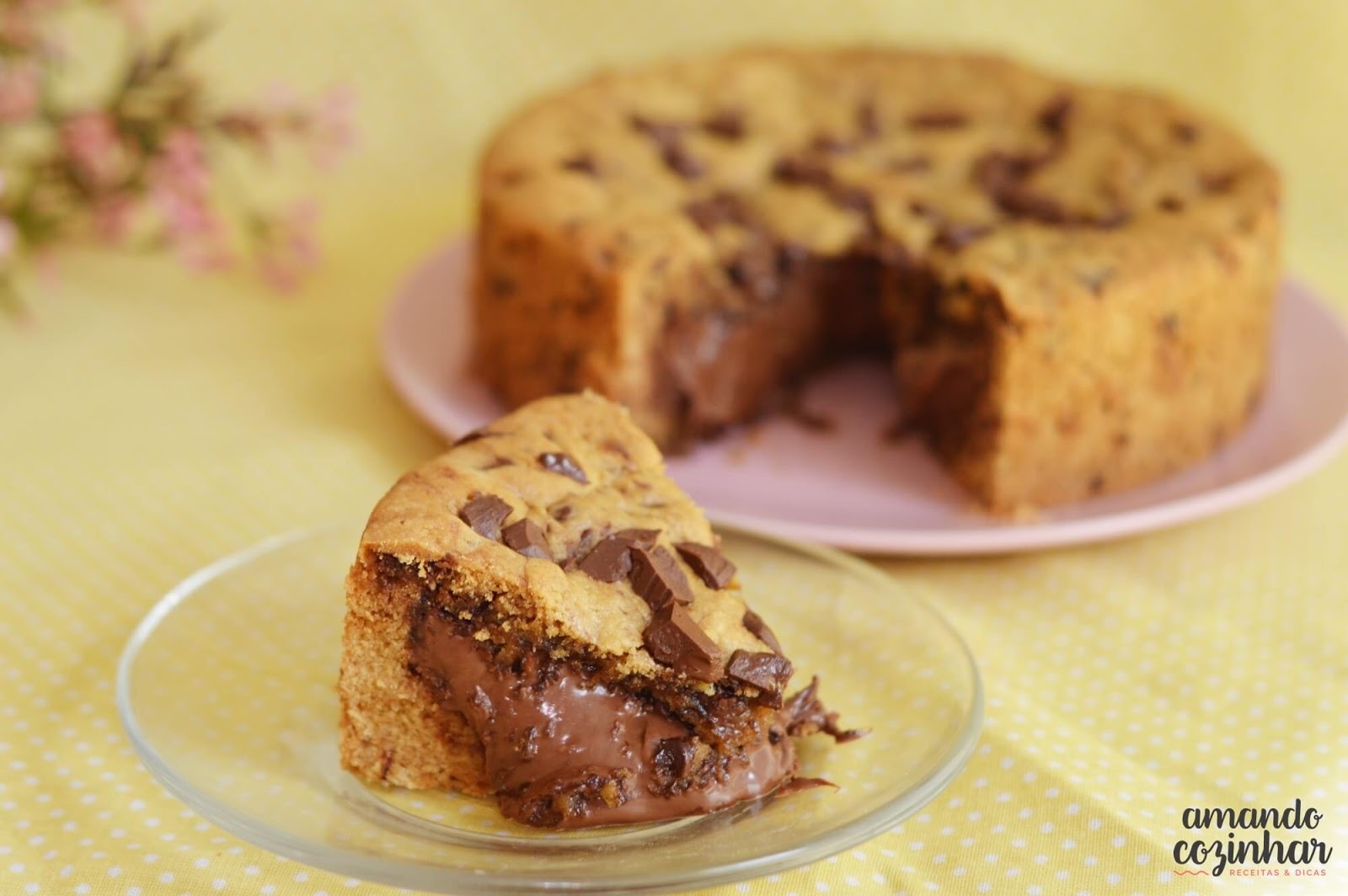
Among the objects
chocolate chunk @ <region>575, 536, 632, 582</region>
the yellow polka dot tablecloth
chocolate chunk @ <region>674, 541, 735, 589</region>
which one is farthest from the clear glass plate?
chocolate chunk @ <region>575, 536, 632, 582</region>

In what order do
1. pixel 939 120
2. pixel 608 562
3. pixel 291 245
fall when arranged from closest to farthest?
pixel 608 562, pixel 939 120, pixel 291 245

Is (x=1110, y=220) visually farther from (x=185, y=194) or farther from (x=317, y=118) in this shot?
(x=185, y=194)

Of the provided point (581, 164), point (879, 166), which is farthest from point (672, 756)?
point (879, 166)

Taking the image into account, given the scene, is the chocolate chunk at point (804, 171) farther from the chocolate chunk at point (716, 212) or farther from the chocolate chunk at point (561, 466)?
the chocolate chunk at point (561, 466)

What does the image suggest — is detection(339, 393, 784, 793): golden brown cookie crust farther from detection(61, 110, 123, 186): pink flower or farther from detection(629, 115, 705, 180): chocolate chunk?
detection(61, 110, 123, 186): pink flower

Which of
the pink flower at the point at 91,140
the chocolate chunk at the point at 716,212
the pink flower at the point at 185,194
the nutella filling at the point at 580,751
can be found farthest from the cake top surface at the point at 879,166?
the nutella filling at the point at 580,751

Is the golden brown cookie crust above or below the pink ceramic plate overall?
above
